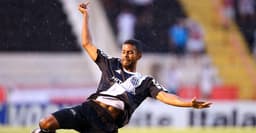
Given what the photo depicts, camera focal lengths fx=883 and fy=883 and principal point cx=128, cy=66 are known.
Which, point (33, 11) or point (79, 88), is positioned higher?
point (33, 11)

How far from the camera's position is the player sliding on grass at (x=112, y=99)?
362 inches

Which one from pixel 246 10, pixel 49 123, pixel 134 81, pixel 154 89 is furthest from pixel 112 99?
pixel 246 10

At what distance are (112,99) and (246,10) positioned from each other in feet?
59.7

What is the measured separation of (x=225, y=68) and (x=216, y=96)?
11.0 ft

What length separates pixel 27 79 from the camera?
24781 millimetres

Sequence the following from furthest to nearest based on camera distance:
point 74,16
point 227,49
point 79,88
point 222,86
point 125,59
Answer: point 227,49 → point 74,16 → point 222,86 → point 79,88 → point 125,59

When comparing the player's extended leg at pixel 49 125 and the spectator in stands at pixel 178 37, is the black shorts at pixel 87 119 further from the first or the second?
the spectator in stands at pixel 178 37

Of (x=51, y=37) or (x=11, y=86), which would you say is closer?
(x=11, y=86)

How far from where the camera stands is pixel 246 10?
27.1 m

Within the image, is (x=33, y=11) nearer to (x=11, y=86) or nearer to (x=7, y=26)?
(x=7, y=26)

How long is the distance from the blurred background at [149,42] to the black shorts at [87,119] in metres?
13.6

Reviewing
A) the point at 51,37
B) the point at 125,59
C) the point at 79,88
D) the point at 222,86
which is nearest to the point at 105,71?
the point at 125,59

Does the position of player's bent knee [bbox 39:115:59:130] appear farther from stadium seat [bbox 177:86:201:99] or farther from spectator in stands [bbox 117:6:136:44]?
spectator in stands [bbox 117:6:136:44]

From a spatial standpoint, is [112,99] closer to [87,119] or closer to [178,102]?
[87,119]
